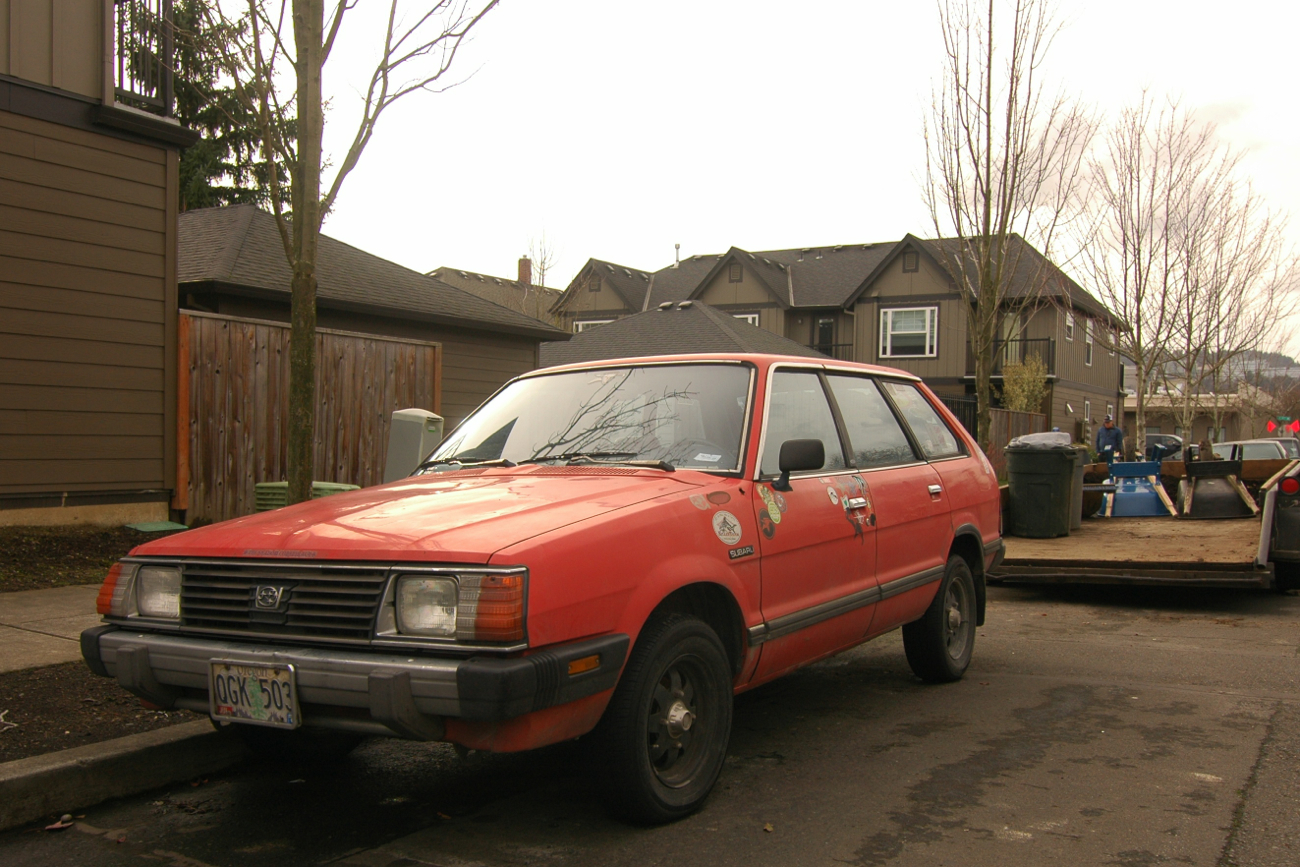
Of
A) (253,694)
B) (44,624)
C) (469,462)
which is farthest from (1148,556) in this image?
(44,624)

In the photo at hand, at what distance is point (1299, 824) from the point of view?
3.64 m

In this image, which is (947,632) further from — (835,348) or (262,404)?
(835,348)

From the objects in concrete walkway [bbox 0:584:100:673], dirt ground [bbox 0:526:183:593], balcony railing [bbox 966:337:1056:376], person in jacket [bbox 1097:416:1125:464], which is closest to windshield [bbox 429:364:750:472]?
concrete walkway [bbox 0:584:100:673]

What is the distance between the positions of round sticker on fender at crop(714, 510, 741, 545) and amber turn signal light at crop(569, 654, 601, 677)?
2.75 feet

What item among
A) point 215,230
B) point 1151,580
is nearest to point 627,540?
point 1151,580

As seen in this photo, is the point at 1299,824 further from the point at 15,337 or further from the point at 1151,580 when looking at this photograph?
the point at 15,337

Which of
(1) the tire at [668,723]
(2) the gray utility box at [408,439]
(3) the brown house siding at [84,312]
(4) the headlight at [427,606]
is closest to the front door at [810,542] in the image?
(1) the tire at [668,723]

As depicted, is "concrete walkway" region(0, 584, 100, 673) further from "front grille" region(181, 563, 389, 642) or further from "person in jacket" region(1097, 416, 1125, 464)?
"person in jacket" region(1097, 416, 1125, 464)

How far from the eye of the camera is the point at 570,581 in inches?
127

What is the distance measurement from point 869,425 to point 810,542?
1.19 m

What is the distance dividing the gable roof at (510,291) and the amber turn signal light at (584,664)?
26.4m

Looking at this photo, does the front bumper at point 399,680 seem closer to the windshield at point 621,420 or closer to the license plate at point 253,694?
the license plate at point 253,694

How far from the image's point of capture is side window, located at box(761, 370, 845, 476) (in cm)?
454

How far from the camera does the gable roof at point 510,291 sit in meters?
36.1
